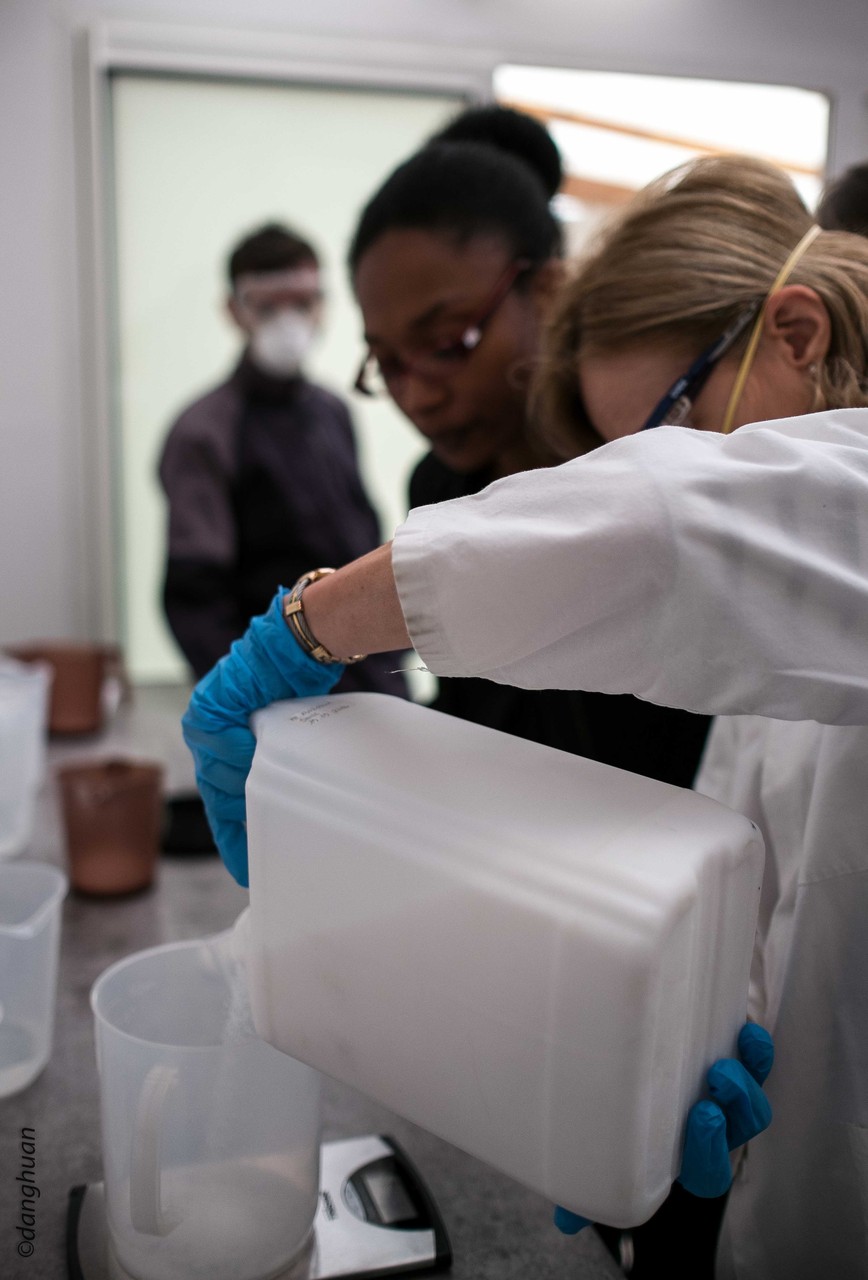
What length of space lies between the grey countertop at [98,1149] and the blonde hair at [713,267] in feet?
2.28

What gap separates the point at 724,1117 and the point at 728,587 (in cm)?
29

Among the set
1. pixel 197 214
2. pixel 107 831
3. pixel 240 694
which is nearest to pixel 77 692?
pixel 107 831

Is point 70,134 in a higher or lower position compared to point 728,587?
higher

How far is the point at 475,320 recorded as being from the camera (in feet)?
4.00

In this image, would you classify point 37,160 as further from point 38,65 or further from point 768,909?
point 768,909

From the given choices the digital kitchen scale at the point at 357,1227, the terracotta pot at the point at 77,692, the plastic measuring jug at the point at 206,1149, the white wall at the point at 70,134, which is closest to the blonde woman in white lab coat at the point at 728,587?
the plastic measuring jug at the point at 206,1149

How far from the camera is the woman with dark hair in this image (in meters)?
1.19

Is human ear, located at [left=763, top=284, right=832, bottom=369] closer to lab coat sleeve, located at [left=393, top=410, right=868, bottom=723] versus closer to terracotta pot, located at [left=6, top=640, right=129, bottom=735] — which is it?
lab coat sleeve, located at [left=393, top=410, right=868, bottom=723]

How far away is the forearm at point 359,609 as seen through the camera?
1.98ft

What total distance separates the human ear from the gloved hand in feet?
1.72

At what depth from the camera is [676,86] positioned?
309 cm

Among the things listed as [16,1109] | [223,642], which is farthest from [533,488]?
[223,642]

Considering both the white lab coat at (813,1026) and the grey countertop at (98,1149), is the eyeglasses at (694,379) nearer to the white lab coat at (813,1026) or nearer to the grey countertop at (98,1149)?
the white lab coat at (813,1026)

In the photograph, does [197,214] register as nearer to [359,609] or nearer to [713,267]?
[713,267]
